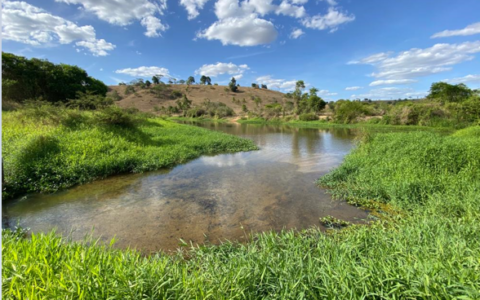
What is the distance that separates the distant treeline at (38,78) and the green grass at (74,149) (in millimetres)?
13478

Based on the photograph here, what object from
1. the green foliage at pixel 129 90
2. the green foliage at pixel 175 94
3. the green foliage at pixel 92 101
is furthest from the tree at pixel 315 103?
the green foliage at pixel 129 90

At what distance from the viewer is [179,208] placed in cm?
634

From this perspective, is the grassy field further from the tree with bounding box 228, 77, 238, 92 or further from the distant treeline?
the tree with bounding box 228, 77, 238, 92

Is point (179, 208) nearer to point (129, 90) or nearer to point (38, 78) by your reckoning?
point (38, 78)

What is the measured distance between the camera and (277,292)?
8.59 feet

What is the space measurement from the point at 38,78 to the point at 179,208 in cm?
3308

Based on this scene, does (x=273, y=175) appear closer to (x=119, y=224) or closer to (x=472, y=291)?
(x=119, y=224)

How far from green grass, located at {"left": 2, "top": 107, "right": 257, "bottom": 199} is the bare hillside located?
60.0m

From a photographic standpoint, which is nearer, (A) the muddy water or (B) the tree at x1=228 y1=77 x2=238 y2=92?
(A) the muddy water

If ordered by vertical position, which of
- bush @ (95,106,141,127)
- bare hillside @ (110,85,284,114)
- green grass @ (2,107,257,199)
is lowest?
green grass @ (2,107,257,199)

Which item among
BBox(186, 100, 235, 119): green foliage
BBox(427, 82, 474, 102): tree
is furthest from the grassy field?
BBox(186, 100, 235, 119): green foliage

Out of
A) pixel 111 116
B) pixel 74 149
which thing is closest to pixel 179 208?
pixel 74 149

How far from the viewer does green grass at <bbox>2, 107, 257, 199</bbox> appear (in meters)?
7.35

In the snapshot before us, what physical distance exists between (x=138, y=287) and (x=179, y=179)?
6.60 metres
